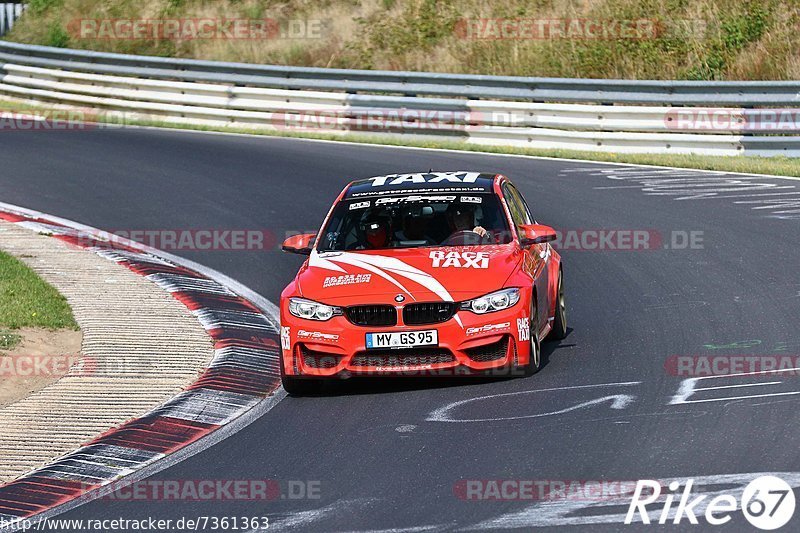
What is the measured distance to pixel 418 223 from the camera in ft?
34.6

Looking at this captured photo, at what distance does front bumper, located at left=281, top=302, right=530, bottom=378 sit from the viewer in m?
9.23

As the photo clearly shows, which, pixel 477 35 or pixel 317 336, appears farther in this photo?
pixel 477 35

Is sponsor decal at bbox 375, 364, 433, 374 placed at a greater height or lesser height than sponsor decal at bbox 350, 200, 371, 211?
lesser

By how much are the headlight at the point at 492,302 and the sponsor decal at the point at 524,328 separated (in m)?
0.14

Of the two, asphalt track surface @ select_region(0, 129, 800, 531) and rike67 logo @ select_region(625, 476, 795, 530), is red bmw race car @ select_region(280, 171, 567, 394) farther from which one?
rike67 logo @ select_region(625, 476, 795, 530)

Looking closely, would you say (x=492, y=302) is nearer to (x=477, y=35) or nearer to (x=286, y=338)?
(x=286, y=338)

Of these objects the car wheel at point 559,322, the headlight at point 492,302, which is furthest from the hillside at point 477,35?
the headlight at point 492,302

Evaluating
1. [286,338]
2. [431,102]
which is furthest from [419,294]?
[431,102]

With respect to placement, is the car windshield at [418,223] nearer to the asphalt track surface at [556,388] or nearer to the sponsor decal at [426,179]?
the sponsor decal at [426,179]

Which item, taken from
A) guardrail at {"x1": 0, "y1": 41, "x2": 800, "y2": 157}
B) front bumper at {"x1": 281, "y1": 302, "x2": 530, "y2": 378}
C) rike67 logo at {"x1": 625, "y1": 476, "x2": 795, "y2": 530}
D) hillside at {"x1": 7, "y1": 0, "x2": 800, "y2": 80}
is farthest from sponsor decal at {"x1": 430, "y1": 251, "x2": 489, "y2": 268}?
hillside at {"x1": 7, "y1": 0, "x2": 800, "y2": 80}

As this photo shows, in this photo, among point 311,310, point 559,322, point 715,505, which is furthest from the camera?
point 559,322

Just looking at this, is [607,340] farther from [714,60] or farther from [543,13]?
[543,13]

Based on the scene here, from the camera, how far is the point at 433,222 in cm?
1053

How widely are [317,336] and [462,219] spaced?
1762mm
